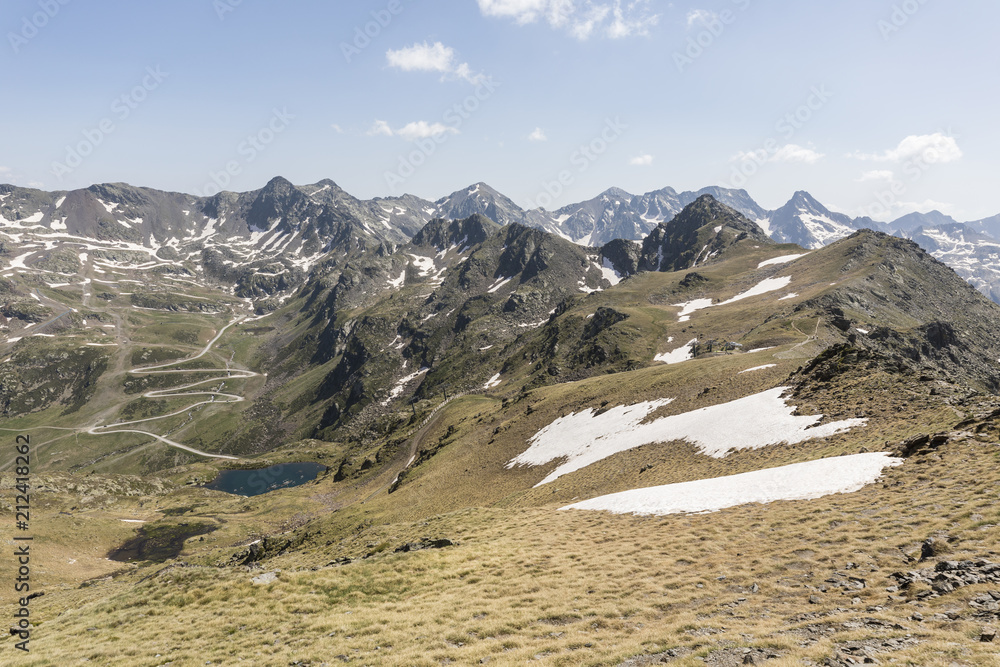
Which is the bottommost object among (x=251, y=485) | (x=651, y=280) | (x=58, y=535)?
(x=251, y=485)

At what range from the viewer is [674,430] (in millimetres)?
44531

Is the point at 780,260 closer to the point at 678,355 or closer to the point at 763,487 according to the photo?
the point at 678,355

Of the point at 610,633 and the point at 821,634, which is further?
the point at 610,633

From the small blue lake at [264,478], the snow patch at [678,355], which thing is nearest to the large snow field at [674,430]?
the snow patch at [678,355]

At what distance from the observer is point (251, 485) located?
17438 cm

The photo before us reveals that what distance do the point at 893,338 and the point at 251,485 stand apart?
697 feet

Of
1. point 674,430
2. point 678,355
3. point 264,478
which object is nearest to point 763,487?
point 674,430

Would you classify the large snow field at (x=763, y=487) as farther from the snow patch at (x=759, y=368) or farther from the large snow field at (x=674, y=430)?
the snow patch at (x=759, y=368)

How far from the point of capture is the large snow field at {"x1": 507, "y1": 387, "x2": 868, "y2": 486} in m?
35.3

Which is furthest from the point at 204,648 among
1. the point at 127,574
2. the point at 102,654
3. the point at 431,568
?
the point at 127,574

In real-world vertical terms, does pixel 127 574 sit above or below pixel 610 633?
below

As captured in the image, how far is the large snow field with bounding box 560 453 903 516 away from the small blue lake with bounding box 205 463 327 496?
167 meters

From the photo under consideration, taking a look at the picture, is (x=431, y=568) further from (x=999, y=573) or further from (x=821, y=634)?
(x=999, y=573)

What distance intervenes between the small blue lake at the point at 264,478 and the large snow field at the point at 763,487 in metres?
167
